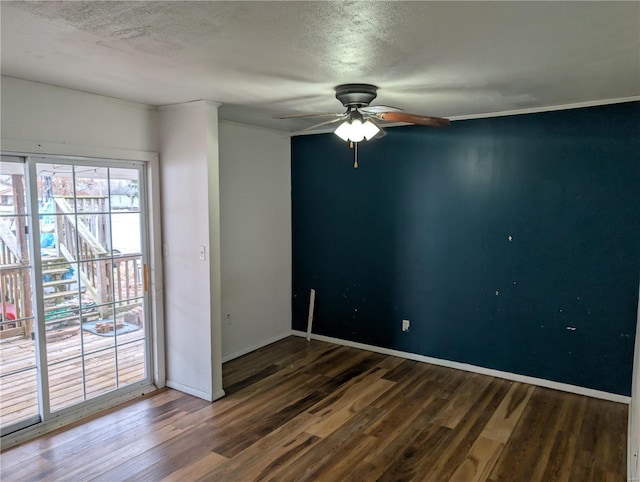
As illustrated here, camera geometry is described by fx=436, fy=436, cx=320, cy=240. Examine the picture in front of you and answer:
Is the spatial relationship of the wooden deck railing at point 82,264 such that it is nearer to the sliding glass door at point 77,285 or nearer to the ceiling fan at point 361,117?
the sliding glass door at point 77,285

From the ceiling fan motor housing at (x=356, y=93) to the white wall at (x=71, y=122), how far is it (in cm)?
180

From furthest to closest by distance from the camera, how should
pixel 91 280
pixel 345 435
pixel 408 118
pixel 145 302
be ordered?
pixel 145 302
pixel 91 280
pixel 345 435
pixel 408 118

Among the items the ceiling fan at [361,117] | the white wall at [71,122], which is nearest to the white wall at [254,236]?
the white wall at [71,122]

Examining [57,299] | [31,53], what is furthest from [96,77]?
[57,299]

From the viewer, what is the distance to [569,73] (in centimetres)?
280

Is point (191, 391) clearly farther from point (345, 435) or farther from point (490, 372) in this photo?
point (490, 372)

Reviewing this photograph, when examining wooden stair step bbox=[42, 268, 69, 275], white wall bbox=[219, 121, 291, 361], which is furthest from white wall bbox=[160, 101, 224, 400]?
wooden stair step bbox=[42, 268, 69, 275]

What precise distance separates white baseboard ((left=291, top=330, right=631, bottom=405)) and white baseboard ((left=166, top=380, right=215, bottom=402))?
190 cm

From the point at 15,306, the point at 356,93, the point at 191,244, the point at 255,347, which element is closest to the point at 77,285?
the point at 15,306

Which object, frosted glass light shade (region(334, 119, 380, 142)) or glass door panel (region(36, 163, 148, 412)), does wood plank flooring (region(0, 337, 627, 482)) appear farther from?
frosted glass light shade (region(334, 119, 380, 142))

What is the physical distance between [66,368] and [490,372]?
383 centimetres

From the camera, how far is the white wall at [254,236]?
4.73 m

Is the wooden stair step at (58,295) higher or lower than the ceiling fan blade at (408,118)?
lower

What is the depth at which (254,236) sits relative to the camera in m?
5.06
